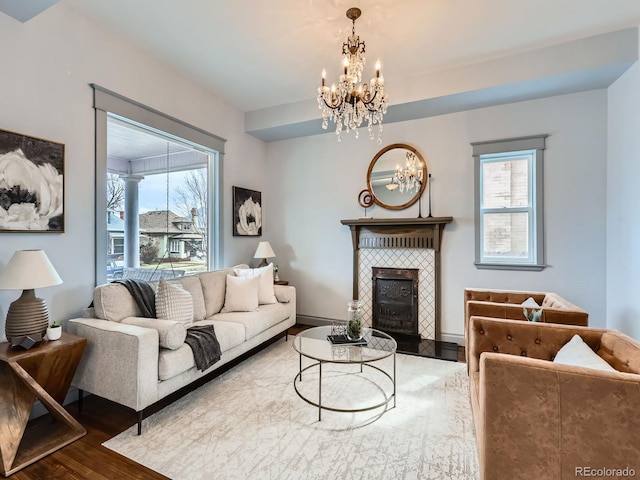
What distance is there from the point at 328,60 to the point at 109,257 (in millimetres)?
2955

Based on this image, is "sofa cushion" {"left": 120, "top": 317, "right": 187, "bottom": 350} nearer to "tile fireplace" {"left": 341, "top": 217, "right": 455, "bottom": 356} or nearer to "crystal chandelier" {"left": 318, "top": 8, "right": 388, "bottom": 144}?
"crystal chandelier" {"left": 318, "top": 8, "right": 388, "bottom": 144}

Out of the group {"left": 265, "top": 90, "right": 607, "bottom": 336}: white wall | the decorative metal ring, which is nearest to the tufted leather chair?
{"left": 265, "top": 90, "right": 607, "bottom": 336}: white wall

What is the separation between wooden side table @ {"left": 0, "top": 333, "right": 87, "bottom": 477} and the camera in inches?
70.9

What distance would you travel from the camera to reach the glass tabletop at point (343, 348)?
2.29 meters

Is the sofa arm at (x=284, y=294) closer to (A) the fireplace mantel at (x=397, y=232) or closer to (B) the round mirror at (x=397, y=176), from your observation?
(A) the fireplace mantel at (x=397, y=232)

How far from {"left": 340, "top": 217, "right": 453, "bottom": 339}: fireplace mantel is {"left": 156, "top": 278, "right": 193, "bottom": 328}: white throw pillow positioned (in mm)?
2294

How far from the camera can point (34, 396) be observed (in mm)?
1918

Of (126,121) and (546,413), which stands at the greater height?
(126,121)

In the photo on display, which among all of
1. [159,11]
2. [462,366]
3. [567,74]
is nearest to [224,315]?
[462,366]

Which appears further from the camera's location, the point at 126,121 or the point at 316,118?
the point at 316,118

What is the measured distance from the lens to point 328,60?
3229 millimetres

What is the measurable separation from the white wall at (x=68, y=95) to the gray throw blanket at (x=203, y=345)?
1.00m

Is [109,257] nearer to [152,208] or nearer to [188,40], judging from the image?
[152,208]

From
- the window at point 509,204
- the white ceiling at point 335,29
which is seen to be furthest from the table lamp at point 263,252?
the window at point 509,204
